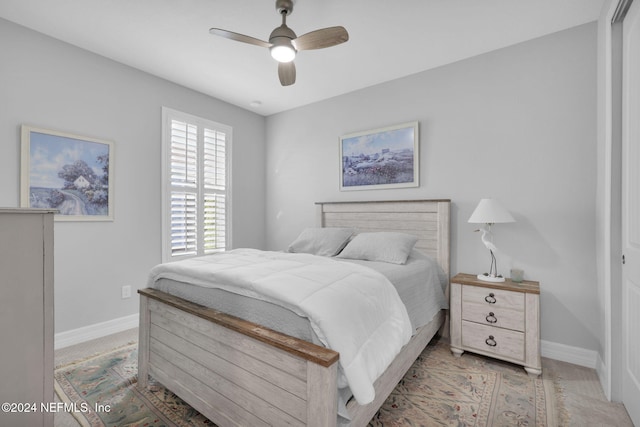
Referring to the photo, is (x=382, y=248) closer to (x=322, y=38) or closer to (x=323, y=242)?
(x=323, y=242)

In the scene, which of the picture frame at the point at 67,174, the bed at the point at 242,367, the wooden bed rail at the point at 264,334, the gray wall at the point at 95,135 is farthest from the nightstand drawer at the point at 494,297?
the picture frame at the point at 67,174

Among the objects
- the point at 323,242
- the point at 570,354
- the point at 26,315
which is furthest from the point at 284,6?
the point at 570,354

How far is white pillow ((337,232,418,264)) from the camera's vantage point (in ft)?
8.63

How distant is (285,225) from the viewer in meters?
4.37

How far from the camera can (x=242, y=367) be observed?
4.88 feet

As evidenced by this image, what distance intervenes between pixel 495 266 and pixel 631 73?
153 cm

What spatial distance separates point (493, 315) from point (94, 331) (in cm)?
354

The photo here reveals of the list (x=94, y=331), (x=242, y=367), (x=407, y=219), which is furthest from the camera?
(x=407, y=219)

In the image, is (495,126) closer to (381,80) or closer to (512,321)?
(381,80)

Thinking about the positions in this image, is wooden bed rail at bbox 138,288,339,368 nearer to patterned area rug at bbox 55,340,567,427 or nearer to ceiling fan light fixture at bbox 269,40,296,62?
patterned area rug at bbox 55,340,567,427

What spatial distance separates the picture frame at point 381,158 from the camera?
319cm

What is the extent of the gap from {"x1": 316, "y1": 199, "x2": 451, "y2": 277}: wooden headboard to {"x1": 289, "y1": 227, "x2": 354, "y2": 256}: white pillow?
24 cm

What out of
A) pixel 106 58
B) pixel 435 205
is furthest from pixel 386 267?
pixel 106 58

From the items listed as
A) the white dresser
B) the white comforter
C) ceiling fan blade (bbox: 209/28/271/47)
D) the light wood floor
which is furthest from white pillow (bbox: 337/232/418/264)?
the white dresser
